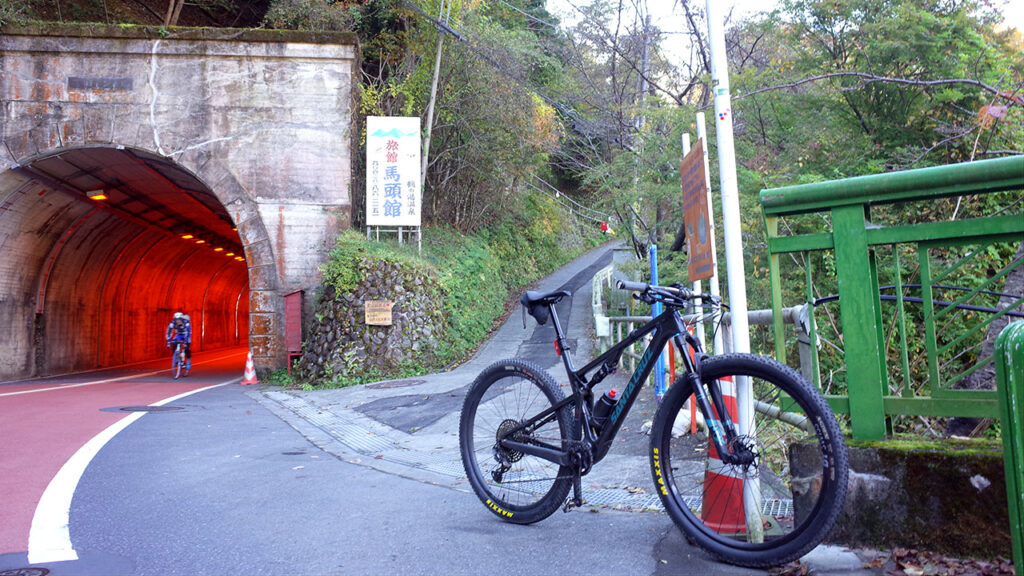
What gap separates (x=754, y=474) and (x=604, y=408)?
843 millimetres

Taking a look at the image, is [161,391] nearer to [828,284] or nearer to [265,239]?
[265,239]

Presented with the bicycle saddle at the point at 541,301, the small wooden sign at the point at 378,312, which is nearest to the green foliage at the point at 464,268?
the small wooden sign at the point at 378,312

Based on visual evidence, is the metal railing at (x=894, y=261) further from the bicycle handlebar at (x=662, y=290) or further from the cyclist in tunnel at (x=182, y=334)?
the cyclist in tunnel at (x=182, y=334)

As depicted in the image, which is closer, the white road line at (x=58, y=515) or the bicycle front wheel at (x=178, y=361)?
the white road line at (x=58, y=515)

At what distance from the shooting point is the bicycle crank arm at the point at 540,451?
11.5 ft

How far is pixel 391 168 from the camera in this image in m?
15.6

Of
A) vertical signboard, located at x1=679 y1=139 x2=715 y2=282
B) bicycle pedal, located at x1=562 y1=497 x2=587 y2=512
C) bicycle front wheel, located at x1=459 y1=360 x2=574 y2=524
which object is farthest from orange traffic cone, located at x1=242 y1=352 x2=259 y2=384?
vertical signboard, located at x1=679 y1=139 x2=715 y2=282

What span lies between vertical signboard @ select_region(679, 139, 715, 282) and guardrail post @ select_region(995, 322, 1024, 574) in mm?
1505

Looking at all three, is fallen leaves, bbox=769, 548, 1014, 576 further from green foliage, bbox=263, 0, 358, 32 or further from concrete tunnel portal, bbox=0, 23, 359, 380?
green foliage, bbox=263, 0, 358, 32

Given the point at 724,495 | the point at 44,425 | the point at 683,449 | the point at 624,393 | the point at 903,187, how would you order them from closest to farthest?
1. the point at 903,187
2. the point at 724,495
3. the point at 624,393
4. the point at 683,449
5. the point at 44,425

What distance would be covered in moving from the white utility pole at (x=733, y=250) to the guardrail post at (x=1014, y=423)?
3.55 ft

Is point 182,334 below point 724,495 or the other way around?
the other way around

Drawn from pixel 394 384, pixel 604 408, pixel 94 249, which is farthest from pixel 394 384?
pixel 94 249

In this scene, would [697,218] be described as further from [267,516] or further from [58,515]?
[58,515]
